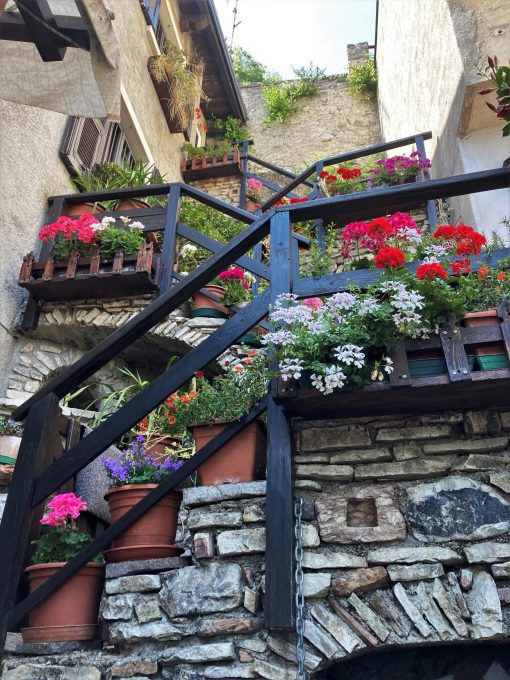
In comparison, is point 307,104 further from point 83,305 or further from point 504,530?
point 504,530

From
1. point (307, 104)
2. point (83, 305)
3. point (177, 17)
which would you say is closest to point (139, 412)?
point (83, 305)

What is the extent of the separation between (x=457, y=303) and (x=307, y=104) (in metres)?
11.0

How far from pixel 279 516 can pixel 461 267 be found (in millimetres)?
1348

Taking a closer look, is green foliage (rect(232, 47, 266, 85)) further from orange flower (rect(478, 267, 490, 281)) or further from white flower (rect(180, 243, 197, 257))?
orange flower (rect(478, 267, 490, 281))

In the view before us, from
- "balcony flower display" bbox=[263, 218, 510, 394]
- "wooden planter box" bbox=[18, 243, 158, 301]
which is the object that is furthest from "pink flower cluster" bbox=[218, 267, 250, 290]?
"balcony flower display" bbox=[263, 218, 510, 394]

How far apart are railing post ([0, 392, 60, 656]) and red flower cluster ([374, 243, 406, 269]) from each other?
5.27 feet

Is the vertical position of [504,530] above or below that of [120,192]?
below

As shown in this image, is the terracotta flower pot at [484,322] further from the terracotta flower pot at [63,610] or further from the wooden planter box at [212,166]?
the wooden planter box at [212,166]

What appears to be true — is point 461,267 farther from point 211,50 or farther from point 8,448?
point 211,50

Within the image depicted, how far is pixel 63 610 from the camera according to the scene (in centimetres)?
251

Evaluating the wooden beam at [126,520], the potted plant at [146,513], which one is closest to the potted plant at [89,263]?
the potted plant at [146,513]

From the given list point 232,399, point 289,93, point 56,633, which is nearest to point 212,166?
point 289,93

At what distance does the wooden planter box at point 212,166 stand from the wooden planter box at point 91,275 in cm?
500

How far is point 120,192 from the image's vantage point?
554 centimetres
